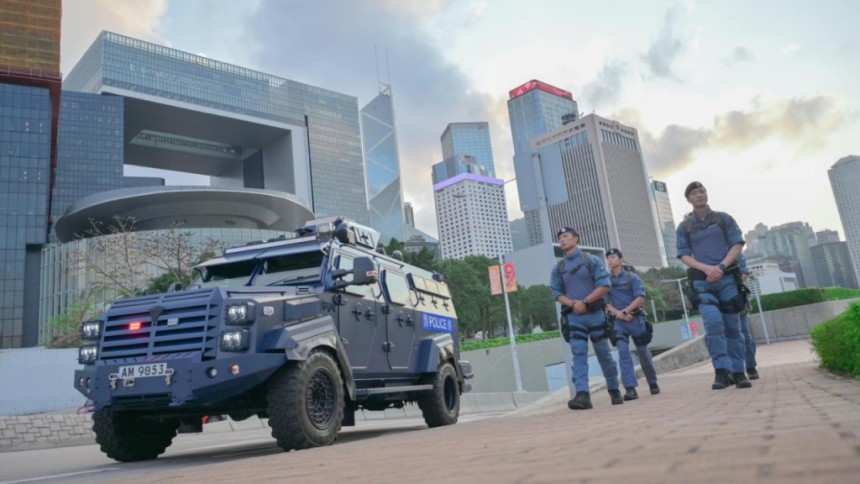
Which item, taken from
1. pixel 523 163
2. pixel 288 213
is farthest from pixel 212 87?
pixel 523 163

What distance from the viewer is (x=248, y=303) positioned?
5.43 m

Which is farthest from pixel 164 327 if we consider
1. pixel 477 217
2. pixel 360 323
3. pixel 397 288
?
pixel 477 217

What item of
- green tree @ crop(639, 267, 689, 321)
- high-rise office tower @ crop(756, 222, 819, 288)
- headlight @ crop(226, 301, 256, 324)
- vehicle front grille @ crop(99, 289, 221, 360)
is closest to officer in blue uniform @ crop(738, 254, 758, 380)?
headlight @ crop(226, 301, 256, 324)

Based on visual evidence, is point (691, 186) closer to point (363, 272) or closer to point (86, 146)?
point (363, 272)

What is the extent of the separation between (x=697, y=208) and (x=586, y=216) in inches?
5592

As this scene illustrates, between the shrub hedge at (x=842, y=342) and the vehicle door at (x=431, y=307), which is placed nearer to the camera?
the shrub hedge at (x=842, y=342)

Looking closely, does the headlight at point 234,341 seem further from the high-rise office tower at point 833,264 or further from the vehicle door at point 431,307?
the high-rise office tower at point 833,264

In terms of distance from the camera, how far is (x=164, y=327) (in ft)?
18.2

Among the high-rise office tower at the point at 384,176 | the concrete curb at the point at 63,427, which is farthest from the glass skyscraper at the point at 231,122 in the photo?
the concrete curb at the point at 63,427

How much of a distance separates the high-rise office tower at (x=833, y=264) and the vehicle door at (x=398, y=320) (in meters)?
196

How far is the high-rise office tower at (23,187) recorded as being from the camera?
66.9 meters

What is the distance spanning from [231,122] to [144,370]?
344 ft

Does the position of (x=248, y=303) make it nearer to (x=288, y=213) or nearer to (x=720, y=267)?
(x=720, y=267)

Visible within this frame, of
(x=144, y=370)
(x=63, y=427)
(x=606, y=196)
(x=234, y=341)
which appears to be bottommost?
(x=63, y=427)
